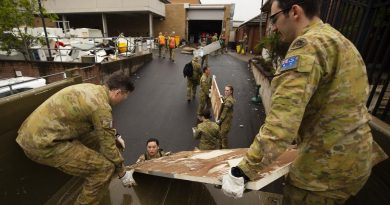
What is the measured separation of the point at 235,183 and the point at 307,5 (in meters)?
1.23

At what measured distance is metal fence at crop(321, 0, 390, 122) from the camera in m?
2.50

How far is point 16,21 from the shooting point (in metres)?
9.74

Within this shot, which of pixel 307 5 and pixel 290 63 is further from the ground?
pixel 307 5

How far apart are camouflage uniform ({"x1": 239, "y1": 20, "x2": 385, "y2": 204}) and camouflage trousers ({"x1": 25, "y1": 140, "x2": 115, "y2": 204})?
1.81 meters

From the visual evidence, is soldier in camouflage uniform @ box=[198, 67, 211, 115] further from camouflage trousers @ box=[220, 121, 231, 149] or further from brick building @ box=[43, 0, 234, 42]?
brick building @ box=[43, 0, 234, 42]

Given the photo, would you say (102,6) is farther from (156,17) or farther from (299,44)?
(299,44)

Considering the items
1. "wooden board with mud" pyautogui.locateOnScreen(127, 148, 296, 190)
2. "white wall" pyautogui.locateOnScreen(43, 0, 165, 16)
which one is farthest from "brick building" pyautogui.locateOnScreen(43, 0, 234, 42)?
"wooden board with mud" pyautogui.locateOnScreen(127, 148, 296, 190)

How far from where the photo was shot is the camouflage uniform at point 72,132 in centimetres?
234

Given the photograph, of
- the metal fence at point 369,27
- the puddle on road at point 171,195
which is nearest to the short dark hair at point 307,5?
the metal fence at point 369,27

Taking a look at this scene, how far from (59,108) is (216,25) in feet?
121

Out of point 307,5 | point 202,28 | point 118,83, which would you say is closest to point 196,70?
point 118,83

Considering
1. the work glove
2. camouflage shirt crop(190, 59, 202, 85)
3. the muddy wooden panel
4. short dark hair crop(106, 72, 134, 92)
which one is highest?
short dark hair crop(106, 72, 134, 92)

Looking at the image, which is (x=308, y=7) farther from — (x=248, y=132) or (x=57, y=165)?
(x=248, y=132)

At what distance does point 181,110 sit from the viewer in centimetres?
777
